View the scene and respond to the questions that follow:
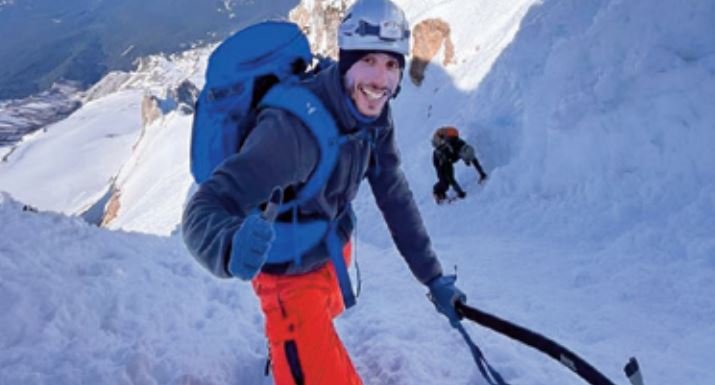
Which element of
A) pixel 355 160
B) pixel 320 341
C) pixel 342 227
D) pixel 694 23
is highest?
pixel 694 23

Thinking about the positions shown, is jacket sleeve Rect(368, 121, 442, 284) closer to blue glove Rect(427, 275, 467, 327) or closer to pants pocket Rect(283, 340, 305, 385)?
blue glove Rect(427, 275, 467, 327)

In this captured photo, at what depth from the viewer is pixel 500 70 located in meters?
17.4

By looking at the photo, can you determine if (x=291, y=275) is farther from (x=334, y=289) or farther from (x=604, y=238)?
(x=604, y=238)

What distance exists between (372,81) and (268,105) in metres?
0.69

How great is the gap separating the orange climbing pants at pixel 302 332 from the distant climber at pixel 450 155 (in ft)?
34.2

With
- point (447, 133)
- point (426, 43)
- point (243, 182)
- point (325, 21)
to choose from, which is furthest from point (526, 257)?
point (325, 21)

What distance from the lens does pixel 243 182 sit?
2.83 m

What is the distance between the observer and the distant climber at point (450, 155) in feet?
45.6

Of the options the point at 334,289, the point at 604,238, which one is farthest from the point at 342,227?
the point at 604,238

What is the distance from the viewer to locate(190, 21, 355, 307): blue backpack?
3.31m

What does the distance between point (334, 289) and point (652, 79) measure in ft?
27.0

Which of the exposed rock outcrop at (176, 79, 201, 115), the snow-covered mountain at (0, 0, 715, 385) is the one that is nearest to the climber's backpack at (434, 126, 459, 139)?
the snow-covered mountain at (0, 0, 715, 385)

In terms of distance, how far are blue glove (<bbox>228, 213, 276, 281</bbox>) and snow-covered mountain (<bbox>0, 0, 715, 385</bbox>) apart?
2.88 m

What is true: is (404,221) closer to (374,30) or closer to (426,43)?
(374,30)
